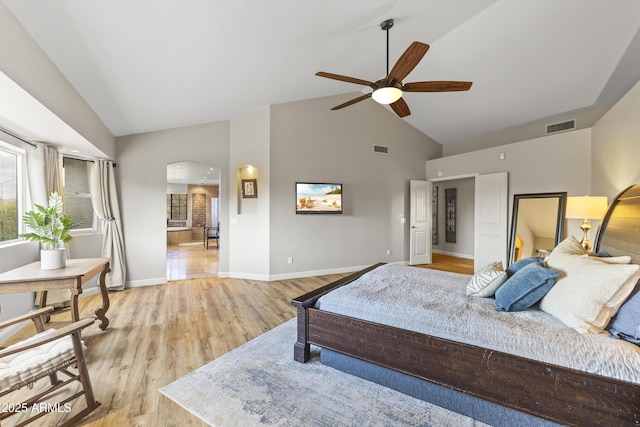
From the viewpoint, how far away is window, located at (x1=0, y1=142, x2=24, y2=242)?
3.08m

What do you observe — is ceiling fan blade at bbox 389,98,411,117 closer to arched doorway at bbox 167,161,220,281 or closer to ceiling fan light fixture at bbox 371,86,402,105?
ceiling fan light fixture at bbox 371,86,402,105

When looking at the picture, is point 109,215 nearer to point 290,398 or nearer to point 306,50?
point 306,50

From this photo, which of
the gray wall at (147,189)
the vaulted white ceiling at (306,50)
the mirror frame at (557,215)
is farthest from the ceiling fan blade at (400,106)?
the gray wall at (147,189)

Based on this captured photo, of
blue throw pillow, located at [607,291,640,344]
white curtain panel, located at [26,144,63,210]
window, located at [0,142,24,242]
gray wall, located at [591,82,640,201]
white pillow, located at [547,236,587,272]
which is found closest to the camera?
blue throw pillow, located at [607,291,640,344]

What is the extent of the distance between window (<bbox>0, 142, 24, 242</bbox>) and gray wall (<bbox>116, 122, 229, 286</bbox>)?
1.22 meters

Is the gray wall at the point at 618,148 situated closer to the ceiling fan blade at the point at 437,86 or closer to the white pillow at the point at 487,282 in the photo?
the ceiling fan blade at the point at 437,86

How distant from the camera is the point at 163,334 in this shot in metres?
2.88

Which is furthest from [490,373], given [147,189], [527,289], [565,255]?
[147,189]

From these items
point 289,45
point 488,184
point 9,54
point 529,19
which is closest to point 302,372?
point 9,54

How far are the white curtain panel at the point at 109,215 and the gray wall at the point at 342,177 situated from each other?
2428 millimetres

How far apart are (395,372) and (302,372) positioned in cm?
73

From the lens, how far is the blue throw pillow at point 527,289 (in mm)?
1819

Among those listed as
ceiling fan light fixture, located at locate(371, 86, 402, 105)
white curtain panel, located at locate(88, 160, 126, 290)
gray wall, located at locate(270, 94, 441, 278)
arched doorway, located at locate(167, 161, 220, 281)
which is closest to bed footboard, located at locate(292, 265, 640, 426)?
ceiling fan light fixture, located at locate(371, 86, 402, 105)

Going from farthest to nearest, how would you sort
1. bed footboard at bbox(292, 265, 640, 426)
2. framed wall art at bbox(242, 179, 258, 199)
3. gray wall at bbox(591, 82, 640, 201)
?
1. framed wall art at bbox(242, 179, 258, 199)
2. gray wall at bbox(591, 82, 640, 201)
3. bed footboard at bbox(292, 265, 640, 426)
